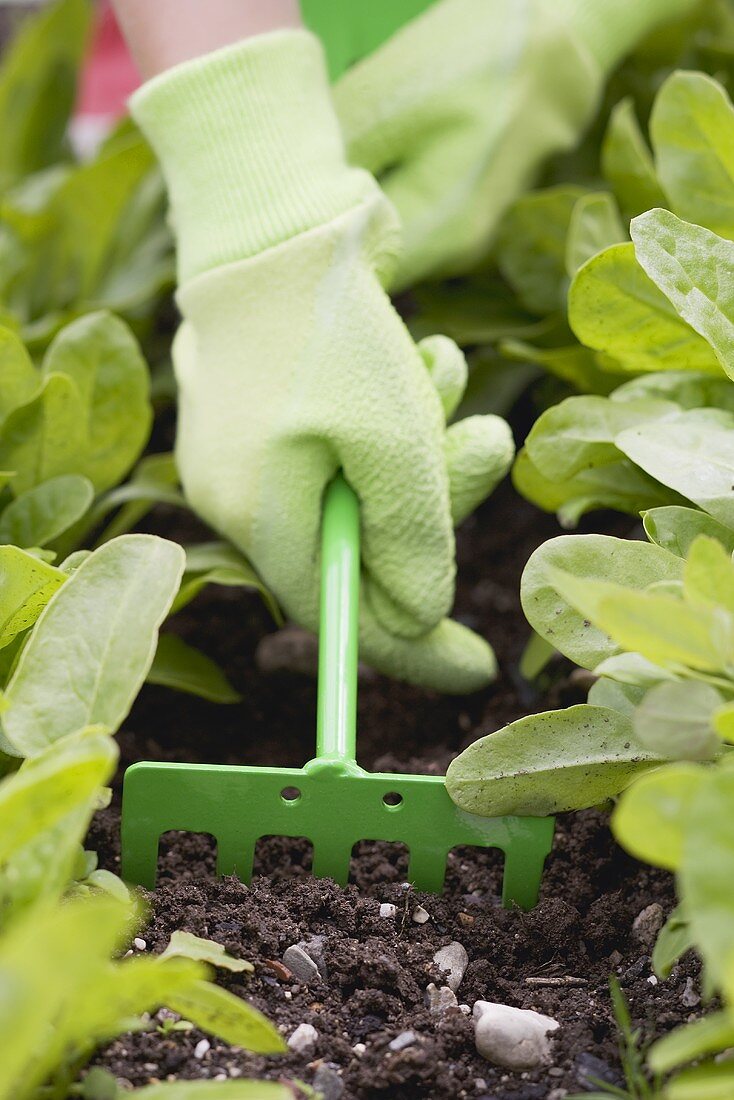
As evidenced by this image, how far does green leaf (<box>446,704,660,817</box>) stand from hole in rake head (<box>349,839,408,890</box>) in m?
0.12

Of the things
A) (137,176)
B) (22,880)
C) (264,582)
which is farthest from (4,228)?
(22,880)

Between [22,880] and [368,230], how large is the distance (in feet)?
2.04

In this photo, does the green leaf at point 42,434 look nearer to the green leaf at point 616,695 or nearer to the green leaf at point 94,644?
the green leaf at point 94,644

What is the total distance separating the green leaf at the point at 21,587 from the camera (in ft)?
2.27

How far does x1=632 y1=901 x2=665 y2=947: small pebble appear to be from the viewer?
28.9 inches

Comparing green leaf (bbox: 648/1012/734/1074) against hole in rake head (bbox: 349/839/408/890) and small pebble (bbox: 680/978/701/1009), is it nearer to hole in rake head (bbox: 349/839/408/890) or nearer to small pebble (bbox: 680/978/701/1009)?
small pebble (bbox: 680/978/701/1009)

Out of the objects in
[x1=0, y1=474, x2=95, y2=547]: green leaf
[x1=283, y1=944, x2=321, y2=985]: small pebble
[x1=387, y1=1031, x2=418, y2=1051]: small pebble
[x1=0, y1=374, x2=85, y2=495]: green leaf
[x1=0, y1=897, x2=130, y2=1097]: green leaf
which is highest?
[x1=0, y1=897, x2=130, y2=1097]: green leaf

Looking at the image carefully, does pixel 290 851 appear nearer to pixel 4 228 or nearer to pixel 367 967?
pixel 367 967

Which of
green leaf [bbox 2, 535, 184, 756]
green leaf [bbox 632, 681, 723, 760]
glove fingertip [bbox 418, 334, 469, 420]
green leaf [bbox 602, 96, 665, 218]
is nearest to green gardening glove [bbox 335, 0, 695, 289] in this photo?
green leaf [bbox 602, 96, 665, 218]

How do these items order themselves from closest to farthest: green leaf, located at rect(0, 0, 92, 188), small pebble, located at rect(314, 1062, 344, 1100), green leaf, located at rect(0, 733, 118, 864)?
1. green leaf, located at rect(0, 733, 118, 864)
2. small pebble, located at rect(314, 1062, 344, 1100)
3. green leaf, located at rect(0, 0, 92, 188)

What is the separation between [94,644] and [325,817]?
0.21m

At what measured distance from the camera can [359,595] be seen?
0.95 metres

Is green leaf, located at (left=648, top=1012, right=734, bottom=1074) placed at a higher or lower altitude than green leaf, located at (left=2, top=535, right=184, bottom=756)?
lower

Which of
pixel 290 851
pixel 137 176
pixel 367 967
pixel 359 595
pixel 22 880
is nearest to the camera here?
pixel 22 880
